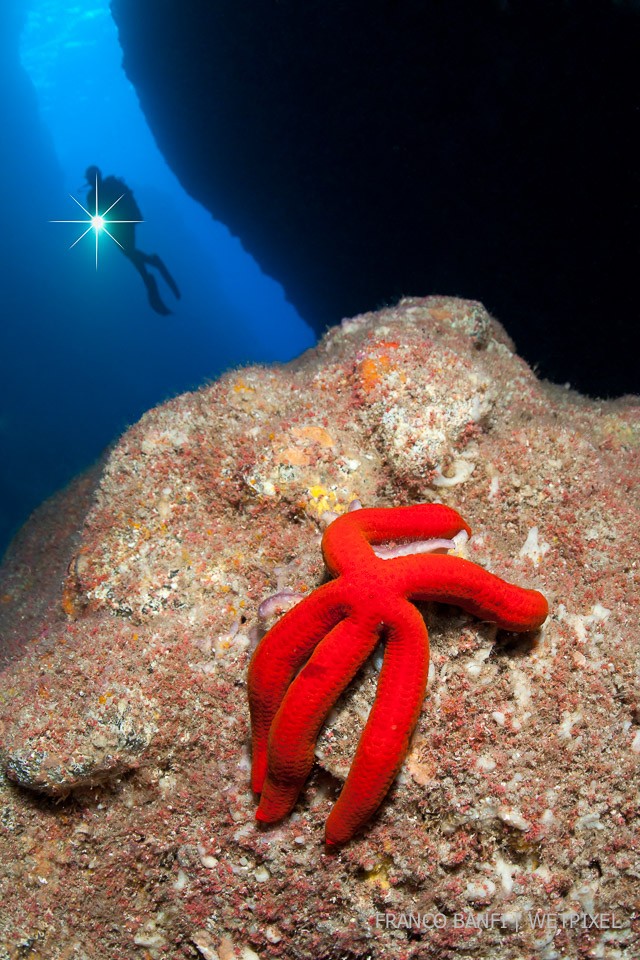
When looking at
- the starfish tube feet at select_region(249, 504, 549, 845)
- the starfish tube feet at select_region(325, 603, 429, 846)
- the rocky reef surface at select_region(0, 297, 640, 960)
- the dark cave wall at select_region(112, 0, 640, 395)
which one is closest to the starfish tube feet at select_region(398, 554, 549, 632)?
the starfish tube feet at select_region(249, 504, 549, 845)

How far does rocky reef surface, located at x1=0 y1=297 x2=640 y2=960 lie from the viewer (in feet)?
8.64

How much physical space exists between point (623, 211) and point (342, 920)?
9425mm

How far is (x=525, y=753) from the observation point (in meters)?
2.67

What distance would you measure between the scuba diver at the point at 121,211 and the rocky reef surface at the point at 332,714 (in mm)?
18484

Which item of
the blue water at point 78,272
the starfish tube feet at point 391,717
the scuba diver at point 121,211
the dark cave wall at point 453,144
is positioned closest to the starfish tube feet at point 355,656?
the starfish tube feet at point 391,717

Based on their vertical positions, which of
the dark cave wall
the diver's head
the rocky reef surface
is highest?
the diver's head

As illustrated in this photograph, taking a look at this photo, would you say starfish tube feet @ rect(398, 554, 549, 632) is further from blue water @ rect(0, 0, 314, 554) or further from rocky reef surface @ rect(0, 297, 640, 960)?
blue water @ rect(0, 0, 314, 554)

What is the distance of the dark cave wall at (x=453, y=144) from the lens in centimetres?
770

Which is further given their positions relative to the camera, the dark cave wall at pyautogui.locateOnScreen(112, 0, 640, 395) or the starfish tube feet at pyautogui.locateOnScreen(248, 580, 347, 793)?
the dark cave wall at pyautogui.locateOnScreen(112, 0, 640, 395)

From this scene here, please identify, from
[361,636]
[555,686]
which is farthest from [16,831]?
[555,686]

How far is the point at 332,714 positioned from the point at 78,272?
92.3m

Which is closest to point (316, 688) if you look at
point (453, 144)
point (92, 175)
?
point (453, 144)

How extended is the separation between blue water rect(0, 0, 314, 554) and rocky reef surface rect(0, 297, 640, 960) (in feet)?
127

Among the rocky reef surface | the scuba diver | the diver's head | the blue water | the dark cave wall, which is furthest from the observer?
the blue water
